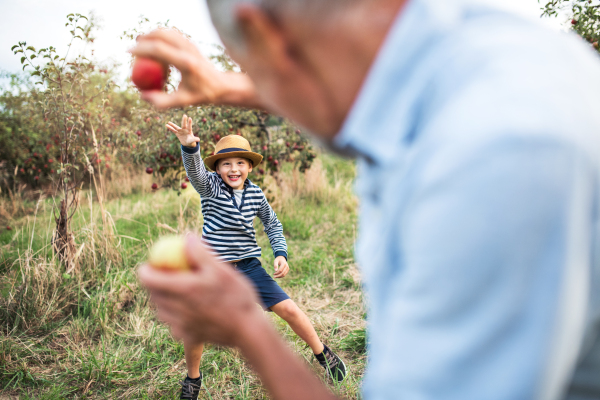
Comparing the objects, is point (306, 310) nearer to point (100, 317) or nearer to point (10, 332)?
point (100, 317)

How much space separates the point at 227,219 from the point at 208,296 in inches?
83.7

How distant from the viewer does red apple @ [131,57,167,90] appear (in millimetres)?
1089

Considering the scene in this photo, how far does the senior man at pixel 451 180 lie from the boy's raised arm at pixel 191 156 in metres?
1.89

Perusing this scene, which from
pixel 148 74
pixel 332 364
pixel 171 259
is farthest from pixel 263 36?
pixel 332 364

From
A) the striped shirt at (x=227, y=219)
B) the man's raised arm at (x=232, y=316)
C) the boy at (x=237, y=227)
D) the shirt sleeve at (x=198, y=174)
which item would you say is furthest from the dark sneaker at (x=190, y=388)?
the man's raised arm at (x=232, y=316)

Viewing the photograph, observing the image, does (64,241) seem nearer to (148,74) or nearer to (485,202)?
(148,74)

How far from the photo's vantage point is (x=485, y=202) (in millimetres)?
429

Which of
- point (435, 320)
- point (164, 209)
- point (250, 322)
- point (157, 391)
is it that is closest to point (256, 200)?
point (157, 391)

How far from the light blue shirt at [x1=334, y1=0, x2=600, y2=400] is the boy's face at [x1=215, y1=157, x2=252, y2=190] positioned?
7.79ft

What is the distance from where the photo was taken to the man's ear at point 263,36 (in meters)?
0.54

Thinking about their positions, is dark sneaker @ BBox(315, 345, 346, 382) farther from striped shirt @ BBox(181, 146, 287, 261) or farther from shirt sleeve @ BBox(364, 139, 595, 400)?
shirt sleeve @ BBox(364, 139, 595, 400)

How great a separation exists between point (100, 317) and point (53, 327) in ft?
1.28

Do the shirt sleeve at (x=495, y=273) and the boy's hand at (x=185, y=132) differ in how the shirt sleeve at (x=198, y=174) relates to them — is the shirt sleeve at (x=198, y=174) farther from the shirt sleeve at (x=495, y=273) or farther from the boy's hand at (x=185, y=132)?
the shirt sleeve at (x=495, y=273)

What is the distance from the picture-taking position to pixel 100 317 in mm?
3018
